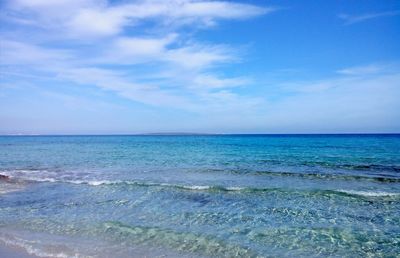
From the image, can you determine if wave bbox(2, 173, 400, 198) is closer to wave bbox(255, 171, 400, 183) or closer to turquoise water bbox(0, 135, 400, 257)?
turquoise water bbox(0, 135, 400, 257)

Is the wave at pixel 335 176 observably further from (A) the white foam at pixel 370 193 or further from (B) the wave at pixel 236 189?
(B) the wave at pixel 236 189

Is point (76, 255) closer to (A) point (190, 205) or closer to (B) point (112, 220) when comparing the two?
(B) point (112, 220)

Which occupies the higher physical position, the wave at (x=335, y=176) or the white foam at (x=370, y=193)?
the wave at (x=335, y=176)

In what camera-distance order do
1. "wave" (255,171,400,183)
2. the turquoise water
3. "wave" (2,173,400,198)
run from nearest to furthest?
the turquoise water → "wave" (2,173,400,198) → "wave" (255,171,400,183)

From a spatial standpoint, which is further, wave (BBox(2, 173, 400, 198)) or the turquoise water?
wave (BBox(2, 173, 400, 198))

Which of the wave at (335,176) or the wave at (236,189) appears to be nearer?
the wave at (236,189)

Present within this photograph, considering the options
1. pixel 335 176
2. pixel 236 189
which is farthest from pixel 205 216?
pixel 335 176

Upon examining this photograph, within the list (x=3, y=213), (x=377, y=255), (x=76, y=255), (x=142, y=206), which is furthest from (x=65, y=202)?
(x=377, y=255)

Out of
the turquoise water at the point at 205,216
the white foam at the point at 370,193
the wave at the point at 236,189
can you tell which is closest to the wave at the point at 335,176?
the turquoise water at the point at 205,216

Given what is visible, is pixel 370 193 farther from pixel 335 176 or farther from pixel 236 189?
pixel 236 189

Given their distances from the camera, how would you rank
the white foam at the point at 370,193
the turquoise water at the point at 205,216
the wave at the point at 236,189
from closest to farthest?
the turquoise water at the point at 205,216 → the white foam at the point at 370,193 → the wave at the point at 236,189

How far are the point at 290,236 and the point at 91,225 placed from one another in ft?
21.4

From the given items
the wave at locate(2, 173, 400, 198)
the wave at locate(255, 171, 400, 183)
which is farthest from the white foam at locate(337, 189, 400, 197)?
the wave at locate(255, 171, 400, 183)

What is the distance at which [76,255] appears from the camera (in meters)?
8.97
